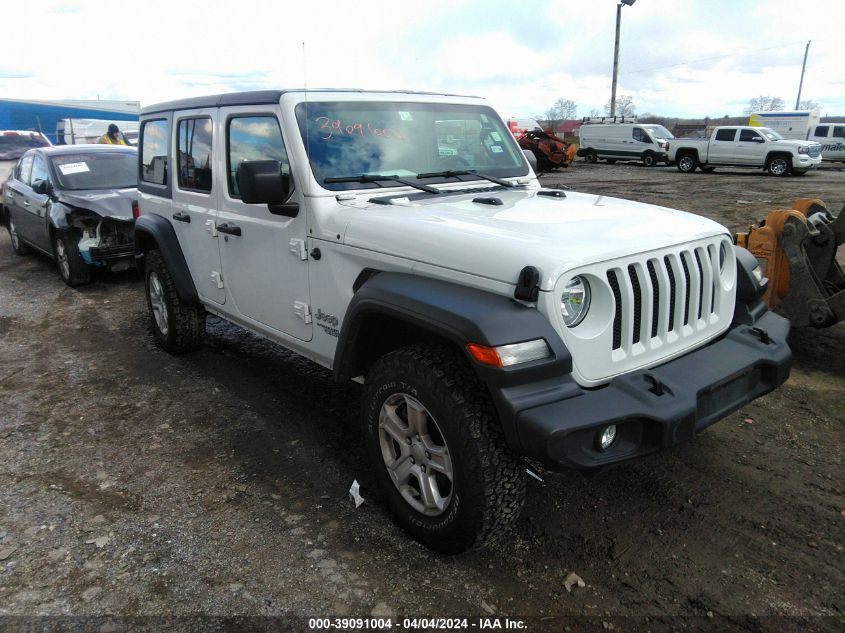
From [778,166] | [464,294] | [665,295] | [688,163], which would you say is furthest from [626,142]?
[464,294]

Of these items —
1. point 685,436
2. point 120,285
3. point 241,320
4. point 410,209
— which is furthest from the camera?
point 120,285

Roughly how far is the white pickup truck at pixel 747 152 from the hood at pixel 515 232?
22.3 metres

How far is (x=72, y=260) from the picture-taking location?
7.70 meters

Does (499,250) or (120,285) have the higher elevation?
(499,250)

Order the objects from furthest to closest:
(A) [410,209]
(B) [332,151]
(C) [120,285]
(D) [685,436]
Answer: (C) [120,285] < (B) [332,151] < (A) [410,209] < (D) [685,436]

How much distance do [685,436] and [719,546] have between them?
0.75 meters

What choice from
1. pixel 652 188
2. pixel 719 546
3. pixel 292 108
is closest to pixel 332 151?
pixel 292 108

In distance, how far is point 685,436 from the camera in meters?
2.49

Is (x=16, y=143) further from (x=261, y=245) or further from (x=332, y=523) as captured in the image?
(x=332, y=523)

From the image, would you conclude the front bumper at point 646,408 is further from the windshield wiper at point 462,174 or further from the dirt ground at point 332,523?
the windshield wiper at point 462,174

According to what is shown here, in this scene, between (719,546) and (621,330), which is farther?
(719,546)

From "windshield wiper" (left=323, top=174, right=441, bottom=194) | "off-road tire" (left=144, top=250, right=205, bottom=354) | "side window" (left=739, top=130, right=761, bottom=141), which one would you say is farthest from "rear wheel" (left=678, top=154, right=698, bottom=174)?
"windshield wiper" (left=323, top=174, right=441, bottom=194)

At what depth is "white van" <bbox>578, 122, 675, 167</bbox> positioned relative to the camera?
27.0 m

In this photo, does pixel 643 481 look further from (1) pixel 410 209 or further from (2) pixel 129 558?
(2) pixel 129 558
